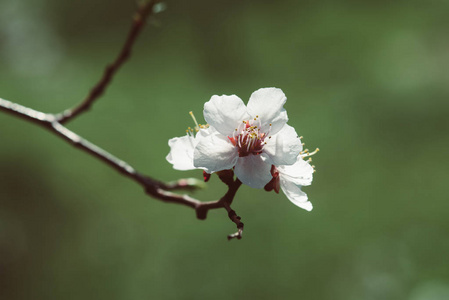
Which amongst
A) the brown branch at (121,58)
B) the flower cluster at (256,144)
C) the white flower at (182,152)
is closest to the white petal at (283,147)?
the flower cluster at (256,144)

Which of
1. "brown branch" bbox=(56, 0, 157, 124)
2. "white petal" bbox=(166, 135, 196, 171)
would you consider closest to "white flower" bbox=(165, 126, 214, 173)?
"white petal" bbox=(166, 135, 196, 171)

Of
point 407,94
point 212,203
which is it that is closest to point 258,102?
point 212,203

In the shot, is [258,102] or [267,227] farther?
[267,227]

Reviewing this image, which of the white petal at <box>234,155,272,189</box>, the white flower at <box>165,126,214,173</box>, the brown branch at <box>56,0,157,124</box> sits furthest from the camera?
the brown branch at <box>56,0,157,124</box>

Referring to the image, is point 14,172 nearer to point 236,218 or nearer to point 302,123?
point 302,123

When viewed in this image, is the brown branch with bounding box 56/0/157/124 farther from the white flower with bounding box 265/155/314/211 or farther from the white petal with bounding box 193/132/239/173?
the white flower with bounding box 265/155/314/211

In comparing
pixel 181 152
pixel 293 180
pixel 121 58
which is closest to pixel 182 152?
pixel 181 152
